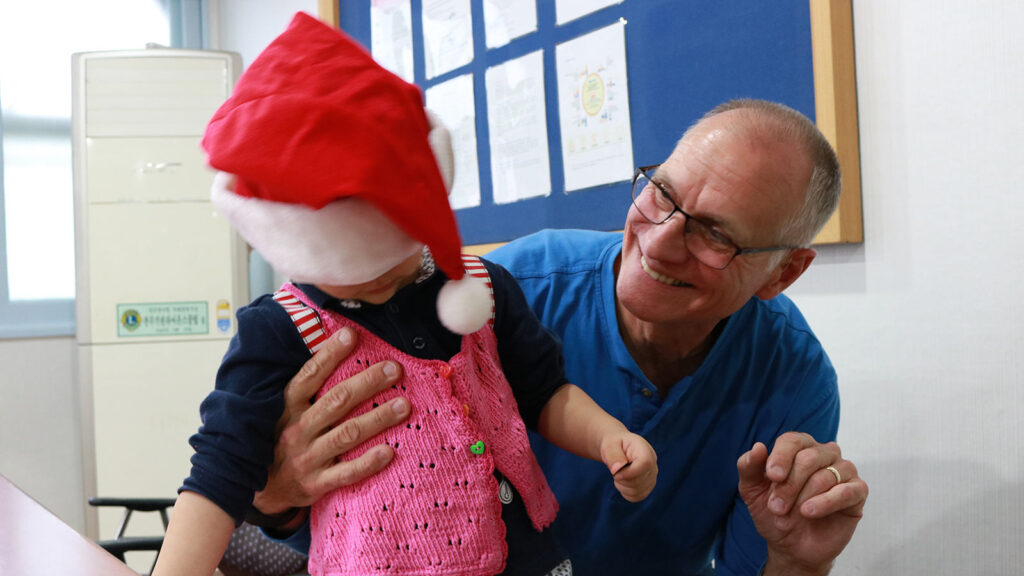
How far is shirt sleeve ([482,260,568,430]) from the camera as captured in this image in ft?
3.07

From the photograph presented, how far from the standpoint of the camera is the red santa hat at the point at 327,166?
68 centimetres

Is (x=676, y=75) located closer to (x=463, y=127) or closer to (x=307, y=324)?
(x=463, y=127)

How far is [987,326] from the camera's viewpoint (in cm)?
125

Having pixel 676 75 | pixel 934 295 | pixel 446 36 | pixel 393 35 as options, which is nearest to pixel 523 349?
pixel 934 295

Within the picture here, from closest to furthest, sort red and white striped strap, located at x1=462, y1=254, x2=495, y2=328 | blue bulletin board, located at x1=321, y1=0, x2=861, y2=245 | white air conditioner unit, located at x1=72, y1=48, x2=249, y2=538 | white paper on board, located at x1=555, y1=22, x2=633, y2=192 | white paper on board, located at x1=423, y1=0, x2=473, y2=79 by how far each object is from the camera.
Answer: red and white striped strap, located at x1=462, y1=254, x2=495, y2=328
blue bulletin board, located at x1=321, y1=0, x2=861, y2=245
white paper on board, located at x1=555, y1=22, x2=633, y2=192
white paper on board, located at x1=423, y1=0, x2=473, y2=79
white air conditioner unit, located at x1=72, y1=48, x2=249, y2=538

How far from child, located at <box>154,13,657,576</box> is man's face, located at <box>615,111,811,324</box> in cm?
29

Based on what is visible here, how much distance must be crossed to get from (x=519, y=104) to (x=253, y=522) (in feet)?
4.77

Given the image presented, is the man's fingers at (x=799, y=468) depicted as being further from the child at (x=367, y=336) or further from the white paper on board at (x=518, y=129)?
the white paper on board at (x=518, y=129)

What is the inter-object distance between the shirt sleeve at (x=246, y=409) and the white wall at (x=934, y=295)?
1084 millimetres

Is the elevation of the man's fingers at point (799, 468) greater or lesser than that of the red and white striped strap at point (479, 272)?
lesser

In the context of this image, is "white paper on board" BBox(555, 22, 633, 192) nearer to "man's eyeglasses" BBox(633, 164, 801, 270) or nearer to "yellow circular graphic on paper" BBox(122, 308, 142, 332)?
"man's eyeglasses" BBox(633, 164, 801, 270)

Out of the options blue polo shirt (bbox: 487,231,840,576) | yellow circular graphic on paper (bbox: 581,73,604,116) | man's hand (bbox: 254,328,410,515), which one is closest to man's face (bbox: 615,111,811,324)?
blue polo shirt (bbox: 487,231,840,576)

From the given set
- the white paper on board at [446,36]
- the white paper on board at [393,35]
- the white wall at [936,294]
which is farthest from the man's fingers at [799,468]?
the white paper on board at [393,35]

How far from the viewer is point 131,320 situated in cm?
293
